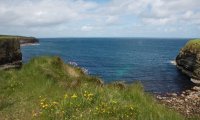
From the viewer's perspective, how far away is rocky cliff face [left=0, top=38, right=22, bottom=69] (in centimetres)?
2431

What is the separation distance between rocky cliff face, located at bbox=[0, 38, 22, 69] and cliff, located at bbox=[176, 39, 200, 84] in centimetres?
4154

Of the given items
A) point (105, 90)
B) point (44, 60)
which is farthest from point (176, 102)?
point (105, 90)

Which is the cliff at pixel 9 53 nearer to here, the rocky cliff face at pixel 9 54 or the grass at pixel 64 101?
the rocky cliff face at pixel 9 54

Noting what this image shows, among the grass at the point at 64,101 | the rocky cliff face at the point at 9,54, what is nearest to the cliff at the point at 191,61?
the rocky cliff face at the point at 9,54

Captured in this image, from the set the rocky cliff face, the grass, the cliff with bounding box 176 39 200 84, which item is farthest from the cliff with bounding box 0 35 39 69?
the cliff with bounding box 176 39 200 84

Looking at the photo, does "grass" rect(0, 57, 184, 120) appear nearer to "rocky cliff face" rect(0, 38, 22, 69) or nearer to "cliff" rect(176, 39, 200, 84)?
"rocky cliff face" rect(0, 38, 22, 69)

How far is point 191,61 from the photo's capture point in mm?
68500

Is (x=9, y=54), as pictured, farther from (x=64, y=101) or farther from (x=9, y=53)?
(x=64, y=101)

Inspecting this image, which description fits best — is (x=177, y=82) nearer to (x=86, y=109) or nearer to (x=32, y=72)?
(x=32, y=72)

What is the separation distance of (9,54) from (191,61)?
5193cm

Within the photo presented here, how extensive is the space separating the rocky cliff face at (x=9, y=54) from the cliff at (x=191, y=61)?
41544 millimetres

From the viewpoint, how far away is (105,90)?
48.3 feet

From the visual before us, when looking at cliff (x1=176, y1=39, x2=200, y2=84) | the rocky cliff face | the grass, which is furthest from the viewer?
cliff (x1=176, y1=39, x2=200, y2=84)

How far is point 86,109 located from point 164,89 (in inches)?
1572
